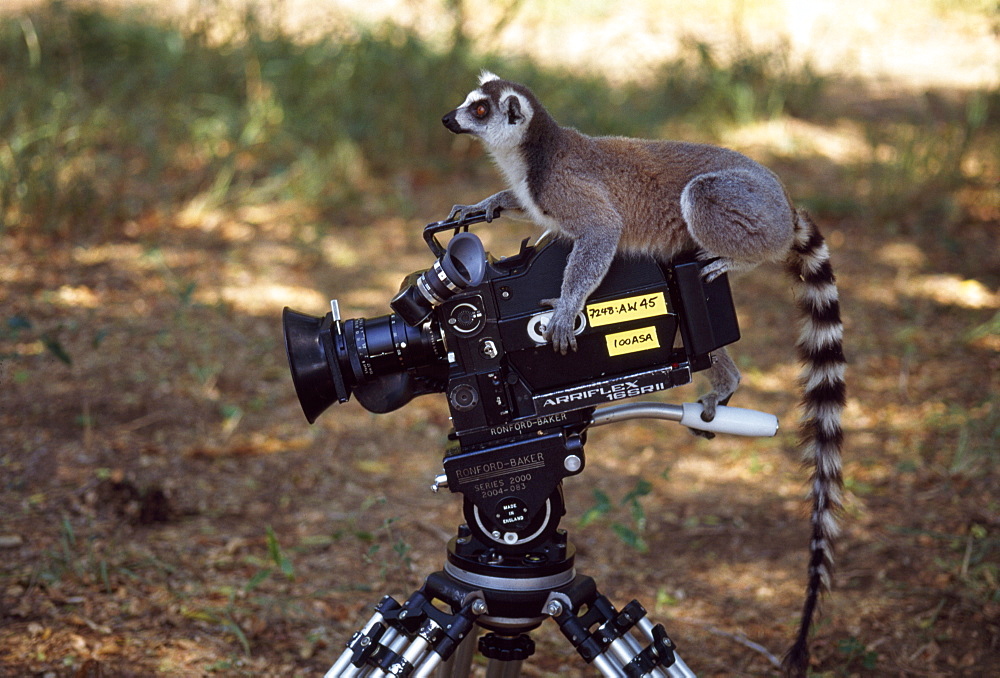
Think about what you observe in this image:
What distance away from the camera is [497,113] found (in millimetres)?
2299

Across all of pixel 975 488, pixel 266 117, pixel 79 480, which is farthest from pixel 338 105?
pixel 975 488

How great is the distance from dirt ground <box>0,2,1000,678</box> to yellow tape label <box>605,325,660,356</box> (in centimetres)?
99

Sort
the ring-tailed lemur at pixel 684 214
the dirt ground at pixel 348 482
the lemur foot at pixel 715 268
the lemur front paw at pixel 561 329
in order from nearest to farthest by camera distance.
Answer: the lemur front paw at pixel 561 329, the lemur foot at pixel 715 268, the ring-tailed lemur at pixel 684 214, the dirt ground at pixel 348 482

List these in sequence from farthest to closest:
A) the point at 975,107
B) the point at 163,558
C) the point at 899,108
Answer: the point at 899,108
the point at 975,107
the point at 163,558

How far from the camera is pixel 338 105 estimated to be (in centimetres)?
634

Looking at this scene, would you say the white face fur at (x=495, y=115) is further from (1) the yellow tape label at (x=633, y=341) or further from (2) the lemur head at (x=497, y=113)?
(1) the yellow tape label at (x=633, y=341)

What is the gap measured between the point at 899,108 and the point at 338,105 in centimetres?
476

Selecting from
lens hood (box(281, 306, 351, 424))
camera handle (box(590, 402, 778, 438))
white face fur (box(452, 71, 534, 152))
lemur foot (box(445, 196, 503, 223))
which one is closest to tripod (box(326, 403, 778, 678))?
camera handle (box(590, 402, 778, 438))

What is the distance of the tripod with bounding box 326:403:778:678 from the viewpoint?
1915 mm

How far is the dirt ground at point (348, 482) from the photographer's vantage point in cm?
280

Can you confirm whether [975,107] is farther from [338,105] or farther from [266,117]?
[266,117]

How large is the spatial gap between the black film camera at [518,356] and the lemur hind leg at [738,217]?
272mm

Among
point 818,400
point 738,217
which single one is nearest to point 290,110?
point 738,217

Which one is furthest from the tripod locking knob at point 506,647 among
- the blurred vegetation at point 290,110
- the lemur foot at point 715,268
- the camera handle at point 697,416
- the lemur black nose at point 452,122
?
the blurred vegetation at point 290,110
